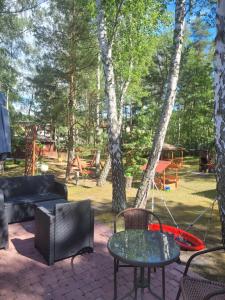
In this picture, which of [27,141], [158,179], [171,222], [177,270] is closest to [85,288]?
[177,270]

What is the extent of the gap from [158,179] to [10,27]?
1004 centimetres

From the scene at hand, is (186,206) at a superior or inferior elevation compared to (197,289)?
inferior

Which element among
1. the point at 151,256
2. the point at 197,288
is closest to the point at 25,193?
the point at 151,256

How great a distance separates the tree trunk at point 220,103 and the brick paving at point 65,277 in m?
1.30

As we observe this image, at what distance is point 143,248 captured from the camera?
8.92ft

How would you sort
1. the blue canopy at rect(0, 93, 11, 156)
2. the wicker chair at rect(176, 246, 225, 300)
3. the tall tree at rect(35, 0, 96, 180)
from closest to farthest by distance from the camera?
1. the wicker chair at rect(176, 246, 225, 300)
2. the blue canopy at rect(0, 93, 11, 156)
3. the tall tree at rect(35, 0, 96, 180)

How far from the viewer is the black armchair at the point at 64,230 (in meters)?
3.60

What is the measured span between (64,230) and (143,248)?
4.65 ft

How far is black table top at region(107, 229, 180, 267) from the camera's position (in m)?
2.45

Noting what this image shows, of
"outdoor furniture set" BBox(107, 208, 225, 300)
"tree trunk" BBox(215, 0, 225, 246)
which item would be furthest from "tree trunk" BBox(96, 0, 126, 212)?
"tree trunk" BBox(215, 0, 225, 246)

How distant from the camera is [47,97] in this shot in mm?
12148

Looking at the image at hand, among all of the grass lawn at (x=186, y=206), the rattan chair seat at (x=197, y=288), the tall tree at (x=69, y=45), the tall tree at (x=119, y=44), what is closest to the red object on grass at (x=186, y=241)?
the grass lawn at (x=186, y=206)

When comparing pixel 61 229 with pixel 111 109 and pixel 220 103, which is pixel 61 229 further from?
pixel 111 109

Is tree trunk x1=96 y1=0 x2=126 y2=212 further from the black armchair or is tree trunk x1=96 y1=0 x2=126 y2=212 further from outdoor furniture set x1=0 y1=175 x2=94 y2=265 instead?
the black armchair
